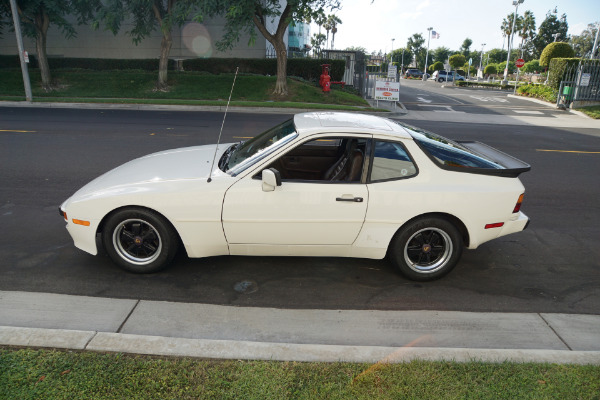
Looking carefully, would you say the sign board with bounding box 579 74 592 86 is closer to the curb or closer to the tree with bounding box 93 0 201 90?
the tree with bounding box 93 0 201 90

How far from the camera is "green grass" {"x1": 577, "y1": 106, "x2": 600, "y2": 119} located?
21080 mm

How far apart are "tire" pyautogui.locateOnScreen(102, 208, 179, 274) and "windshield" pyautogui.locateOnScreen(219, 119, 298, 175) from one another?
0.83m

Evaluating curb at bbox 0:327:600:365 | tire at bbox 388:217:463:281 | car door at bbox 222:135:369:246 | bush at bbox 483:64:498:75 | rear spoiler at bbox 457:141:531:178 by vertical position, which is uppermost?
bush at bbox 483:64:498:75

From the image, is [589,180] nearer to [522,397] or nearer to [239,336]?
[522,397]

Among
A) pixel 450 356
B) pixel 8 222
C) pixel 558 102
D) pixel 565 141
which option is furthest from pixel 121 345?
pixel 558 102

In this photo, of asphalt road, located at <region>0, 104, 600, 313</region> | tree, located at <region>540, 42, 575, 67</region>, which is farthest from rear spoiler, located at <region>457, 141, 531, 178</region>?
tree, located at <region>540, 42, 575, 67</region>

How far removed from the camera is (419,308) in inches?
159

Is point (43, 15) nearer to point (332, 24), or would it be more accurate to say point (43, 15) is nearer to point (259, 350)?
point (259, 350)

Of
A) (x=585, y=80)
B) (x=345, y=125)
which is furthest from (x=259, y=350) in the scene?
(x=585, y=80)

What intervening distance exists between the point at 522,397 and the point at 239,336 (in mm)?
2002

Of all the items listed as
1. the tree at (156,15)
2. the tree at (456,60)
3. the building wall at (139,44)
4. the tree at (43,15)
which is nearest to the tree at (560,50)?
the building wall at (139,44)

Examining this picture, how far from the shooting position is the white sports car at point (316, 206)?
4.10 meters

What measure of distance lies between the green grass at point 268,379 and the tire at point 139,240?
1.30 meters

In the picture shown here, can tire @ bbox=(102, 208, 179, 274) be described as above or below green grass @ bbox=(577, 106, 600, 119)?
above
